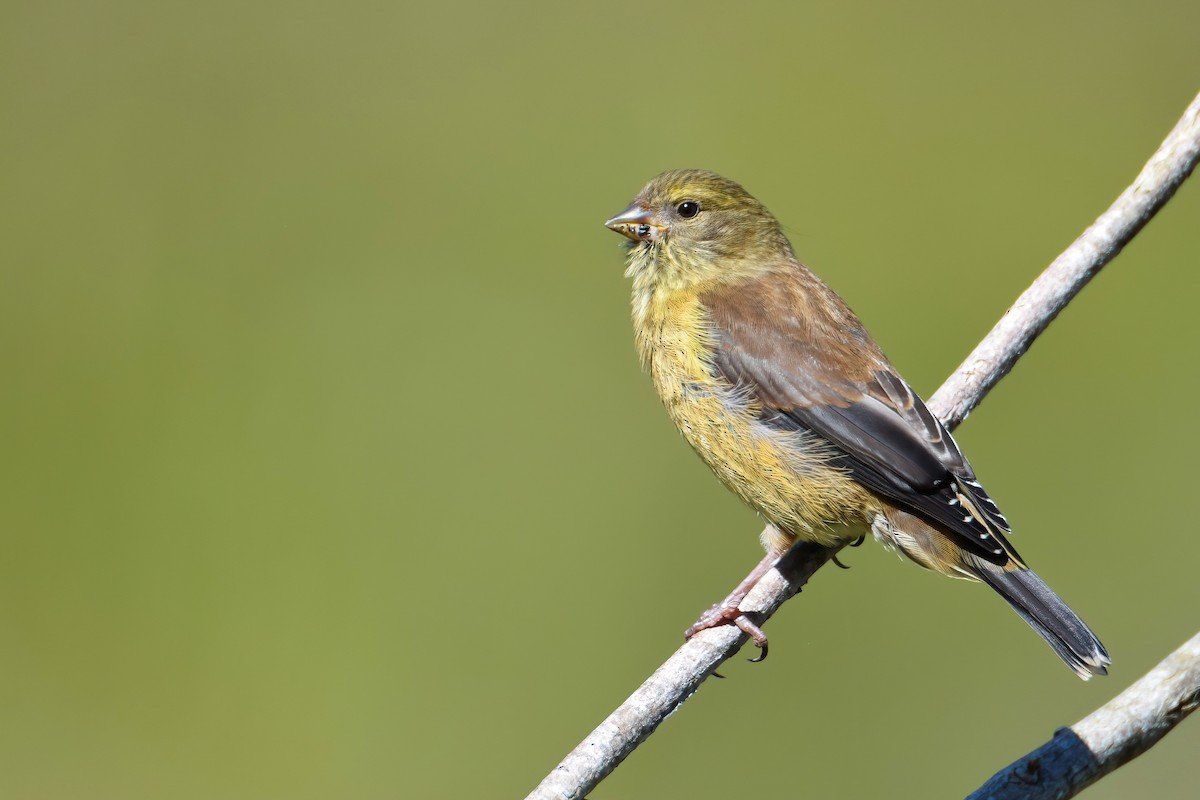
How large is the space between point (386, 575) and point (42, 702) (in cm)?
169

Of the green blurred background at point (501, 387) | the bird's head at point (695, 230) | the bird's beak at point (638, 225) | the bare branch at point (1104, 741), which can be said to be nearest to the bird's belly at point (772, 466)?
the bird's head at point (695, 230)

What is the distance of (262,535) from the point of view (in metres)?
6.12

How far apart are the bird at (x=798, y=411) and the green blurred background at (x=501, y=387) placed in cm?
174

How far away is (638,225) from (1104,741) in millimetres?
2689

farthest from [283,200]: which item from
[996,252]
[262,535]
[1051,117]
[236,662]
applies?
[1051,117]

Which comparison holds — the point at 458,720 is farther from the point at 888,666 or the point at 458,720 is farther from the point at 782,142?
the point at 782,142

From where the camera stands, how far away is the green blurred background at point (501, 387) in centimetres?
542

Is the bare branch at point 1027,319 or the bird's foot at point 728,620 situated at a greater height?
the bare branch at point 1027,319

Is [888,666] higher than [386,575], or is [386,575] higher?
[386,575]

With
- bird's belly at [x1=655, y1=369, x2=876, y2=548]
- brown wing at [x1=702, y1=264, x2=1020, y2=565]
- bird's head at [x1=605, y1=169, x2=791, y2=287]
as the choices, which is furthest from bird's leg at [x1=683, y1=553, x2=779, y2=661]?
bird's head at [x1=605, y1=169, x2=791, y2=287]

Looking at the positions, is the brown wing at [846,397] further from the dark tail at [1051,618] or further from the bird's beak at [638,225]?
the bird's beak at [638,225]

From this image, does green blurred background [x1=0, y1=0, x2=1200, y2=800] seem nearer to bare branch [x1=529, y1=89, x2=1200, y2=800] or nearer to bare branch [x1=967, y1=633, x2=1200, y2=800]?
bare branch [x1=529, y1=89, x2=1200, y2=800]

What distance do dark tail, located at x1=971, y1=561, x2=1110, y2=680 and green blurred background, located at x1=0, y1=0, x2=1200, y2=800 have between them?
71.9 inches

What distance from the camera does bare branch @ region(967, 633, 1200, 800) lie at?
7.27ft
